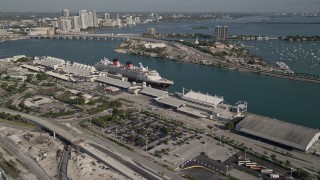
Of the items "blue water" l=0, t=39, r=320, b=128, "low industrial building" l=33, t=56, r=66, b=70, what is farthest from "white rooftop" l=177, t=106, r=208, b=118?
"low industrial building" l=33, t=56, r=66, b=70

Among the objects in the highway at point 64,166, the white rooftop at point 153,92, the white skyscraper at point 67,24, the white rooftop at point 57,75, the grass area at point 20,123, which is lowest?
the highway at point 64,166

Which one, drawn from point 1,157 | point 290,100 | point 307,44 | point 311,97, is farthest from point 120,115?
point 307,44

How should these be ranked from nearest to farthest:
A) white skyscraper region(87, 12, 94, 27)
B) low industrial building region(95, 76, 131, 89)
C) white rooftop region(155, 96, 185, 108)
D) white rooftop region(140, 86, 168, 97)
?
white rooftop region(155, 96, 185, 108) < white rooftop region(140, 86, 168, 97) < low industrial building region(95, 76, 131, 89) < white skyscraper region(87, 12, 94, 27)

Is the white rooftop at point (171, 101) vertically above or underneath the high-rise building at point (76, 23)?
underneath

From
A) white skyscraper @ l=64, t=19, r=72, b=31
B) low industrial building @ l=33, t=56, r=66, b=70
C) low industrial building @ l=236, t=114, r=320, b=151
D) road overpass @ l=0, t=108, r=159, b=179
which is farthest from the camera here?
white skyscraper @ l=64, t=19, r=72, b=31

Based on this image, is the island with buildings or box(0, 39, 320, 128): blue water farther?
box(0, 39, 320, 128): blue water

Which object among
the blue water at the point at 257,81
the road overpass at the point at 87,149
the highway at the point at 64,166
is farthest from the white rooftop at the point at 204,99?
the highway at the point at 64,166

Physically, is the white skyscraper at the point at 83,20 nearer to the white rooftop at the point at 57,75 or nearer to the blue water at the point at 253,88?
the blue water at the point at 253,88

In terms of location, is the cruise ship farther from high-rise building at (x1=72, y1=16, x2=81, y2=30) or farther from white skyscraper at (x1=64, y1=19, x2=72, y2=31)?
high-rise building at (x1=72, y1=16, x2=81, y2=30)
